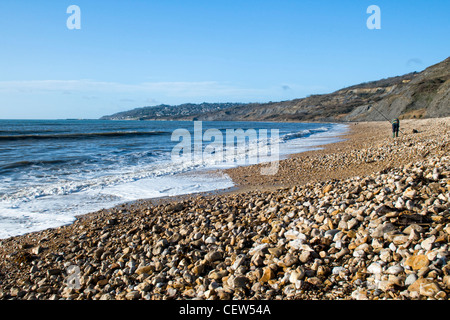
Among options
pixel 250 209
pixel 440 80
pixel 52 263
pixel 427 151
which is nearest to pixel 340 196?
pixel 250 209

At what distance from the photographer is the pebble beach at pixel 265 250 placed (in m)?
3.11

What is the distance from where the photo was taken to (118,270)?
4.20 metres

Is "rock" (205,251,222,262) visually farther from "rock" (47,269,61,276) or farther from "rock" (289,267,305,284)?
"rock" (47,269,61,276)

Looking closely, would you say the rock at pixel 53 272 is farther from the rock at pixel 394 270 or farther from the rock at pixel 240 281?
the rock at pixel 394 270

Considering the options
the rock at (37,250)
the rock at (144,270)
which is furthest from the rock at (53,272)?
the rock at (144,270)

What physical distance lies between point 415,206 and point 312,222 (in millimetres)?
1410

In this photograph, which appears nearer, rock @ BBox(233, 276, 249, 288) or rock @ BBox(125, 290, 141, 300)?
rock @ BBox(233, 276, 249, 288)

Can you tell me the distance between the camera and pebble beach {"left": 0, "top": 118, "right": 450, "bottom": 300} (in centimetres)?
311

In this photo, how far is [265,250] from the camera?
13.1 ft

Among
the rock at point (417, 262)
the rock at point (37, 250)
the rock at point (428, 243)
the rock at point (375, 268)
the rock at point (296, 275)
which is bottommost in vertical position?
the rock at point (37, 250)

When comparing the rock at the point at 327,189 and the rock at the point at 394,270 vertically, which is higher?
the rock at the point at 327,189

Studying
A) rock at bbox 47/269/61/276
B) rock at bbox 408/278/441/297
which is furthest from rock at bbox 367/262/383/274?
rock at bbox 47/269/61/276

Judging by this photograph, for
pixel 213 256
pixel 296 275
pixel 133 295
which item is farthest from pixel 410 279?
pixel 133 295
